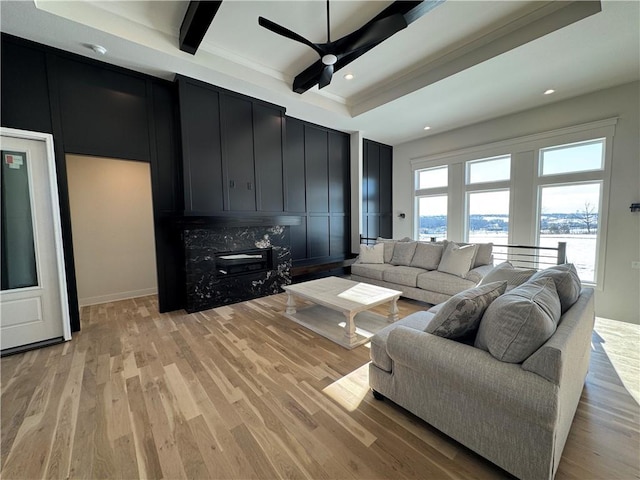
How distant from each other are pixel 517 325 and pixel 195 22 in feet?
12.3

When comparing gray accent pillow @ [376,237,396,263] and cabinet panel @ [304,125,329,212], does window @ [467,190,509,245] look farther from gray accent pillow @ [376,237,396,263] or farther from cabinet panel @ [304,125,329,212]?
cabinet panel @ [304,125,329,212]

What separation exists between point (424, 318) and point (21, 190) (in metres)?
4.11

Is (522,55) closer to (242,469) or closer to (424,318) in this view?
(424,318)

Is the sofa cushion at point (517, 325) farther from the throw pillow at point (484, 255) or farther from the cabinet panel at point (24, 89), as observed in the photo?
the cabinet panel at point (24, 89)

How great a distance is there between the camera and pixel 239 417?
173 centimetres

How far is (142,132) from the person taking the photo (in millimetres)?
3479

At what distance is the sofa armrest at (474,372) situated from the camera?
3.76ft

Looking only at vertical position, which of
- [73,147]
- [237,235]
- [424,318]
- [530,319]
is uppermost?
[73,147]

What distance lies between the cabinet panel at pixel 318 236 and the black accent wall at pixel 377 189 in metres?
1.12

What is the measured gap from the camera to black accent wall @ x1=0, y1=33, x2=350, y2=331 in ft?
9.36

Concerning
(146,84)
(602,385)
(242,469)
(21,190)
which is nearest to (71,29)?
(146,84)

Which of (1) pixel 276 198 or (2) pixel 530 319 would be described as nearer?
(2) pixel 530 319

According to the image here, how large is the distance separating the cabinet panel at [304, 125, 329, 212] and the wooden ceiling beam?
2.68 metres

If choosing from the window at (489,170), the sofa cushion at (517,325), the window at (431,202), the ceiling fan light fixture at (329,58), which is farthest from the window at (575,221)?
the ceiling fan light fixture at (329,58)
